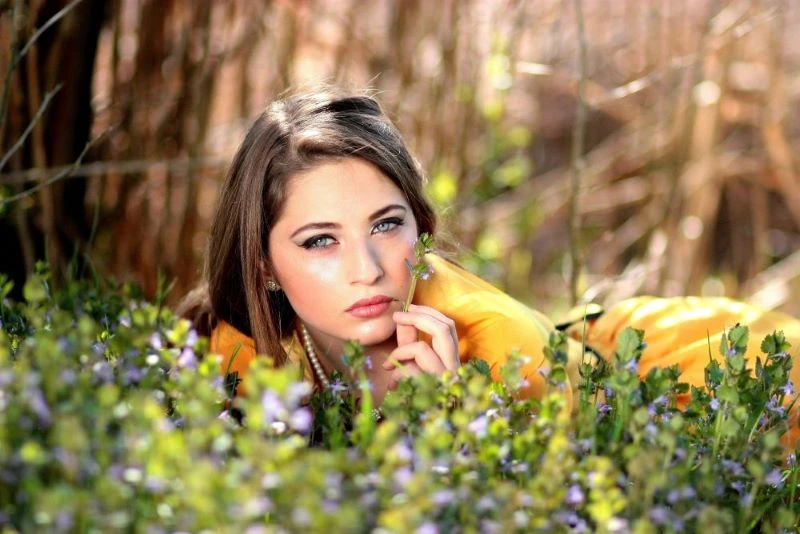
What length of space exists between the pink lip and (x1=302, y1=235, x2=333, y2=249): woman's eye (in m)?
0.16

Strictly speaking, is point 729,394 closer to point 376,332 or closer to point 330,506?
point 330,506

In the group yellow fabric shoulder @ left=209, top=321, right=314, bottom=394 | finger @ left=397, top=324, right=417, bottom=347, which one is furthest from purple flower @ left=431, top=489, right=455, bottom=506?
yellow fabric shoulder @ left=209, top=321, right=314, bottom=394

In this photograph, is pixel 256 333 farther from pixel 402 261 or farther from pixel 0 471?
pixel 0 471

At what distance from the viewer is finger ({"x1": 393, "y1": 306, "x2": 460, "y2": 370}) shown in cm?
238

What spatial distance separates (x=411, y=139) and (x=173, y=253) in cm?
99

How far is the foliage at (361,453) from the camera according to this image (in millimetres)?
1168

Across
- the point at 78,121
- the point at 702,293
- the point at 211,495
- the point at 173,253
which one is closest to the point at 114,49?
the point at 78,121

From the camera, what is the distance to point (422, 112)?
4.21 m

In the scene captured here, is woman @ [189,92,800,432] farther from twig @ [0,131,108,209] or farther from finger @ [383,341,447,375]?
twig @ [0,131,108,209]

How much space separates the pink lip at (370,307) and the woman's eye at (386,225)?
163 millimetres

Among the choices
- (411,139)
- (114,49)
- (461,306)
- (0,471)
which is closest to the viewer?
(0,471)

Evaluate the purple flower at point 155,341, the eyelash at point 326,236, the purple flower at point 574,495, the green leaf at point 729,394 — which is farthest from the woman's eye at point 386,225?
the purple flower at point 574,495

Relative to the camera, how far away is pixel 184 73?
3709mm

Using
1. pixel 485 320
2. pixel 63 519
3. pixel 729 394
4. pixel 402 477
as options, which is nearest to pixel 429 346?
pixel 485 320
